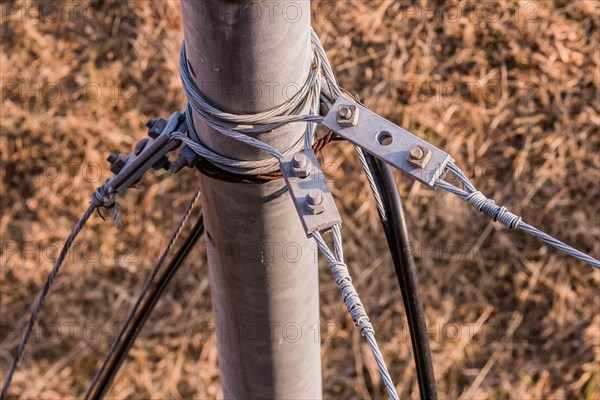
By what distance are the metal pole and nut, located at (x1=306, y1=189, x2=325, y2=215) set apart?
9cm

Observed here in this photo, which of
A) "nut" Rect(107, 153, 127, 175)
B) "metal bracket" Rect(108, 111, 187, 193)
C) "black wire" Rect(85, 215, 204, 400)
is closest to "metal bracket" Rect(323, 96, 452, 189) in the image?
"metal bracket" Rect(108, 111, 187, 193)

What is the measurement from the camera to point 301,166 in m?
1.06

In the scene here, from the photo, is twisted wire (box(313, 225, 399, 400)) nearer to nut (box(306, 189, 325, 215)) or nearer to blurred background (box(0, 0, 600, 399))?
nut (box(306, 189, 325, 215))

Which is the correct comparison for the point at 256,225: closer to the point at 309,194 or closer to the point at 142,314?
the point at 309,194

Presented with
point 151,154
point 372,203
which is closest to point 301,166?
point 151,154

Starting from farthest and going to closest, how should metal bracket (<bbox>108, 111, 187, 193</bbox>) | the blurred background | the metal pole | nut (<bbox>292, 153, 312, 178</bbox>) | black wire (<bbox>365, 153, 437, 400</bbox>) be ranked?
the blurred background
black wire (<bbox>365, 153, 437, 400</bbox>)
metal bracket (<bbox>108, 111, 187, 193</bbox>)
nut (<bbox>292, 153, 312, 178</bbox>)
the metal pole

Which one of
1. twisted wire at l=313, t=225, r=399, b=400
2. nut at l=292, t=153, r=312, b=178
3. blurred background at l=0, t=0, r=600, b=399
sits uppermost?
blurred background at l=0, t=0, r=600, b=399

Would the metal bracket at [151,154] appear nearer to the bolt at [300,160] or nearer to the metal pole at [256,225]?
the metal pole at [256,225]

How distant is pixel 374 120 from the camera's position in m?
1.09

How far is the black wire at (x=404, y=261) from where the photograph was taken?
133 centimetres

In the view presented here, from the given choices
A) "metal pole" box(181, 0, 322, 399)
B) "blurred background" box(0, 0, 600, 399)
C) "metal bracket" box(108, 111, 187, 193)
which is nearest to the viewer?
"metal pole" box(181, 0, 322, 399)

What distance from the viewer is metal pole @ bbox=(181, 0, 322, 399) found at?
37.8 inches

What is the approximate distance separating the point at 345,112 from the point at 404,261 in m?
0.43

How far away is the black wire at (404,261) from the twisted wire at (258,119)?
0.22 meters
